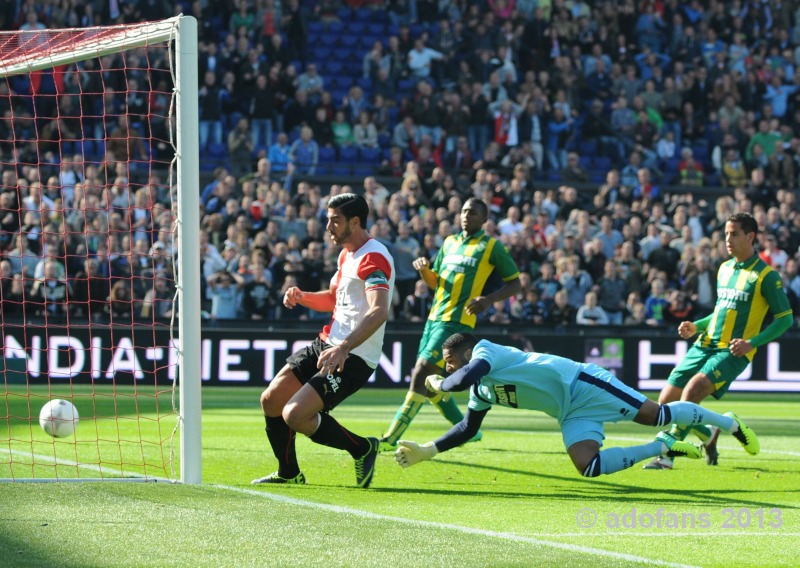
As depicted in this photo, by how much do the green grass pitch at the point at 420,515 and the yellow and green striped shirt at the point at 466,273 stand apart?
4.28ft

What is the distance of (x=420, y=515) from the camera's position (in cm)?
738

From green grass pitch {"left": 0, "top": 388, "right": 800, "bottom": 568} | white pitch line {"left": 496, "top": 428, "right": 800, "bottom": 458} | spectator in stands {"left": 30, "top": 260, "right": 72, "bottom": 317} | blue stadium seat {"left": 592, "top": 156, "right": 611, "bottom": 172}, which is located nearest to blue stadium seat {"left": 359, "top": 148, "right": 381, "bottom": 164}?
blue stadium seat {"left": 592, "top": 156, "right": 611, "bottom": 172}

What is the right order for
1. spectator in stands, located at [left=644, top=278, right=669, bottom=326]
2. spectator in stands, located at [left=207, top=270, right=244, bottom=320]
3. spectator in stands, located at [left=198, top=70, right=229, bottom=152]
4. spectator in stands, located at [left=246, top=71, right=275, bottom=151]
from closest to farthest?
spectator in stands, located at [left=207, top=270, right=244, bottom=320] → spectator in stands, located at [left=644, top=278, right=669, bottom=326] → spectator in stands, located at [left=198, top=70, right=229, bottom=152] → spectator in stands, located at [left=246, top=71, right=275, bottom=151]

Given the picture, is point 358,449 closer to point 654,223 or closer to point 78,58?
point 78,58

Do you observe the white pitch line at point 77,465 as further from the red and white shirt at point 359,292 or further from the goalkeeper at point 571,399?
the goalkeeper at point 571,399

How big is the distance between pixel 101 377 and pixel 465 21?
1340cm

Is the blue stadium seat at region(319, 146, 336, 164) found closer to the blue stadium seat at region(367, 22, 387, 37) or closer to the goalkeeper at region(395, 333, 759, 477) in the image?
the blue stadium seat at region(367, 22, 387, 37)

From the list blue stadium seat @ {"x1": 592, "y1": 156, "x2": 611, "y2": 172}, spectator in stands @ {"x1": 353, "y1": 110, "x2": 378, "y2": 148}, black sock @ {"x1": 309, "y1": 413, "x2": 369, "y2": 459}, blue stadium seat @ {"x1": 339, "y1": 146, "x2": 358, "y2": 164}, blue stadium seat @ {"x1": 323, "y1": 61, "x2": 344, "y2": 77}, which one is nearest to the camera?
black sock @ {"x1": 309, "y1": 413, "x2": 369, "y2": 459}

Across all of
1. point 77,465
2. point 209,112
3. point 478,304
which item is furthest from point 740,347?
point 209,112

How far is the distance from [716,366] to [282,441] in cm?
385

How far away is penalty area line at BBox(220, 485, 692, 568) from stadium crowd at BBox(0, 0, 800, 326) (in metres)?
10.3

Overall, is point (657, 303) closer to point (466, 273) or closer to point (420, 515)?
point (466, 273)

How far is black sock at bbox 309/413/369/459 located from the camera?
835cm

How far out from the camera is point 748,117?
26.2 meters
